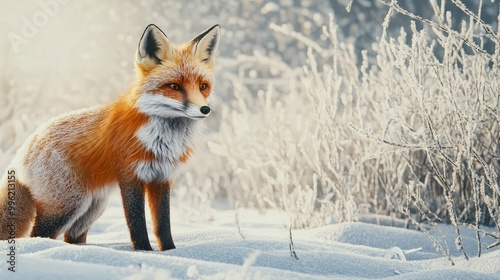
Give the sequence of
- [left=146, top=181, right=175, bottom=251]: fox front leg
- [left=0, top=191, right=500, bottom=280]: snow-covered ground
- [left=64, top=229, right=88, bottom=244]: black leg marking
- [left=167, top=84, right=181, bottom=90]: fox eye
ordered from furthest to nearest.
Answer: [left=64, top=229, right=88, bottom=244]: black leg marking < [left=146, top=181, right=175, bottom=251]: fox front leg < [left=167, top=84, right=181, bottom=90]: fox eye < [left=0, top=191, right=500, bottom=280]: snow-covered ground

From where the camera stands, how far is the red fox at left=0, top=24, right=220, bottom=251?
3.32 meters

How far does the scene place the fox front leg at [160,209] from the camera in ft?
11.3


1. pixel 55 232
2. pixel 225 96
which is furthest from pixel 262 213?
pixel 225 96

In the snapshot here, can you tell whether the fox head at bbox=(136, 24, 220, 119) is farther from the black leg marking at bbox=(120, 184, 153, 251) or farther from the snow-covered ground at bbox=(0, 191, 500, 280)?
the snow-covered ground at bbox=(0, 191, 500, 280)

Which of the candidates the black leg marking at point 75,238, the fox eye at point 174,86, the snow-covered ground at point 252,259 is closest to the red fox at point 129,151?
the fox eye at point 174,86

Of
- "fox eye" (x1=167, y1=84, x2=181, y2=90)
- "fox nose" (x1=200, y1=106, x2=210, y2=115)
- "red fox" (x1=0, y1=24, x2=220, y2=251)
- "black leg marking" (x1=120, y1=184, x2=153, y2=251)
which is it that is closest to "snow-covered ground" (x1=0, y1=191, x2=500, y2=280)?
"black leg marking" (x1=120, y1=184, x2=153, y2=251)

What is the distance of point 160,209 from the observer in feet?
11.4

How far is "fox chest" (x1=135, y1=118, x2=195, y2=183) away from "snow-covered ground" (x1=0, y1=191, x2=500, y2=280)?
0.40m

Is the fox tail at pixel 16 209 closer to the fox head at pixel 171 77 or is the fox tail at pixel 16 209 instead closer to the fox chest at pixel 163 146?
the fox chest at pixel 163 146

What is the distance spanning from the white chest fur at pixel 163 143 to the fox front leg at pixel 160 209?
0.22 feet

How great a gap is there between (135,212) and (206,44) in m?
1.00

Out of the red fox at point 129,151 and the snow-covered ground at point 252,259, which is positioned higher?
the red fox at point 129,151

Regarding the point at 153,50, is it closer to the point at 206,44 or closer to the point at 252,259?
the point at 206,44

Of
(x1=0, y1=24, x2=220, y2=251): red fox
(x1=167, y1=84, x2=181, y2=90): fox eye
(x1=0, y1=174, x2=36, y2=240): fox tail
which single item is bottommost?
(x1=0, y1=174, x2=36, y2=240): fox tail
